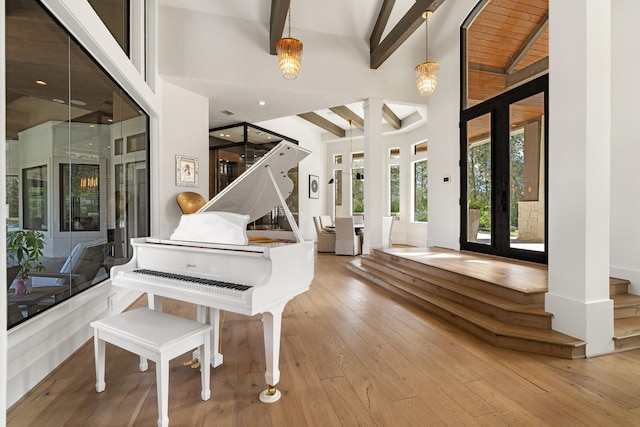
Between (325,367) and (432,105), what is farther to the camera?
(432,105)

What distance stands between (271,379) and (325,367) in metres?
0.50

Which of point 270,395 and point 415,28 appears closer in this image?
point 270,395

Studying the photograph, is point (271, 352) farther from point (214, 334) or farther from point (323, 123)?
point (323, 123)

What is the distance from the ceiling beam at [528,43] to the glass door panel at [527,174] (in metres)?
0.59

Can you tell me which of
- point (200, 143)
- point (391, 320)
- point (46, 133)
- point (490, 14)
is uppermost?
point (490, 14)

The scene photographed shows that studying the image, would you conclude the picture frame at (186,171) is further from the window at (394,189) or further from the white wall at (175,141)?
the window at (394,189)

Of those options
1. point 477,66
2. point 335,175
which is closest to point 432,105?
point 477,66

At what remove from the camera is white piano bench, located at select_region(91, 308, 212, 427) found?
5.04 ft

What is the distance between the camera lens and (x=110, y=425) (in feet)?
5.21

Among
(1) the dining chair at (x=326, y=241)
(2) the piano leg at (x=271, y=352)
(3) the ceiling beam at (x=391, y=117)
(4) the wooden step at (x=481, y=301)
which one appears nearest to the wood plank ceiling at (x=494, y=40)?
(3) the ceiling beam at (x=391, y=117)

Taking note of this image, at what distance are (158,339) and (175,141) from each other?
4207 mm

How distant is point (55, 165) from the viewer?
2342 millimetres

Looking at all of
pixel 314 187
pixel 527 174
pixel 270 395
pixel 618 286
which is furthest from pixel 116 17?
pixel 314 187

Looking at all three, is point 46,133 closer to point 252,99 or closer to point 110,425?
point 110,425
